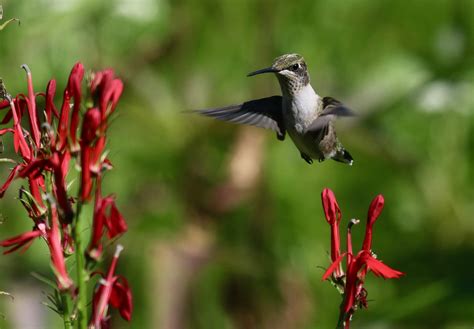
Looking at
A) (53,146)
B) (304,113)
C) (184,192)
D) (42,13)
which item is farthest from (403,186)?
(53,146)

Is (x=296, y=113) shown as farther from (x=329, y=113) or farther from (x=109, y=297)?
(x=109, y=297)

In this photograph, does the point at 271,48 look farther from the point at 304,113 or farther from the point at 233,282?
the point at 304,113

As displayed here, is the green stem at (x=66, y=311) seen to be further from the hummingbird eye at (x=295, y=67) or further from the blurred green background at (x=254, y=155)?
the blurred green background at (x=254, y=155)

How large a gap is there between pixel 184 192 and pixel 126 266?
250 millimetres

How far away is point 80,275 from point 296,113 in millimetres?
463

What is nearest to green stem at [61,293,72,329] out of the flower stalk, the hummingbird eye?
the flower stalk

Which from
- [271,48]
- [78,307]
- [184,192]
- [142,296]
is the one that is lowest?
[78,307]

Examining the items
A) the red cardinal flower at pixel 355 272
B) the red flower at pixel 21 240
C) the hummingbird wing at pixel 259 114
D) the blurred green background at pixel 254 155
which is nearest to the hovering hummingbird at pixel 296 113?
the hummingbird wing at pixel 259 114

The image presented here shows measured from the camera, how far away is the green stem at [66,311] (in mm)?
701

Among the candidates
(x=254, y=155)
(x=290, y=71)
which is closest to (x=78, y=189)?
(x=290, y=71)

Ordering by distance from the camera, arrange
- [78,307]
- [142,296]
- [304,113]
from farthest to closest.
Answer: [142,296]
[304,113]
[78,307]

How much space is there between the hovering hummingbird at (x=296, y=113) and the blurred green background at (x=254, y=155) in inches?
40.6

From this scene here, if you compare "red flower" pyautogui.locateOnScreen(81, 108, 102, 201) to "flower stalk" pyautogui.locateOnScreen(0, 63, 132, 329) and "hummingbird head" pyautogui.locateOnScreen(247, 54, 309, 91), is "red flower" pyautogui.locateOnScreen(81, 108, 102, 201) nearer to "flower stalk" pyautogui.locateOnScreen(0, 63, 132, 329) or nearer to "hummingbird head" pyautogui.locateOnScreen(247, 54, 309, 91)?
"flower stalk" pyautogui.locateOnScreen(0, 63, 132, 329)

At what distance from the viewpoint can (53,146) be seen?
0.73m
